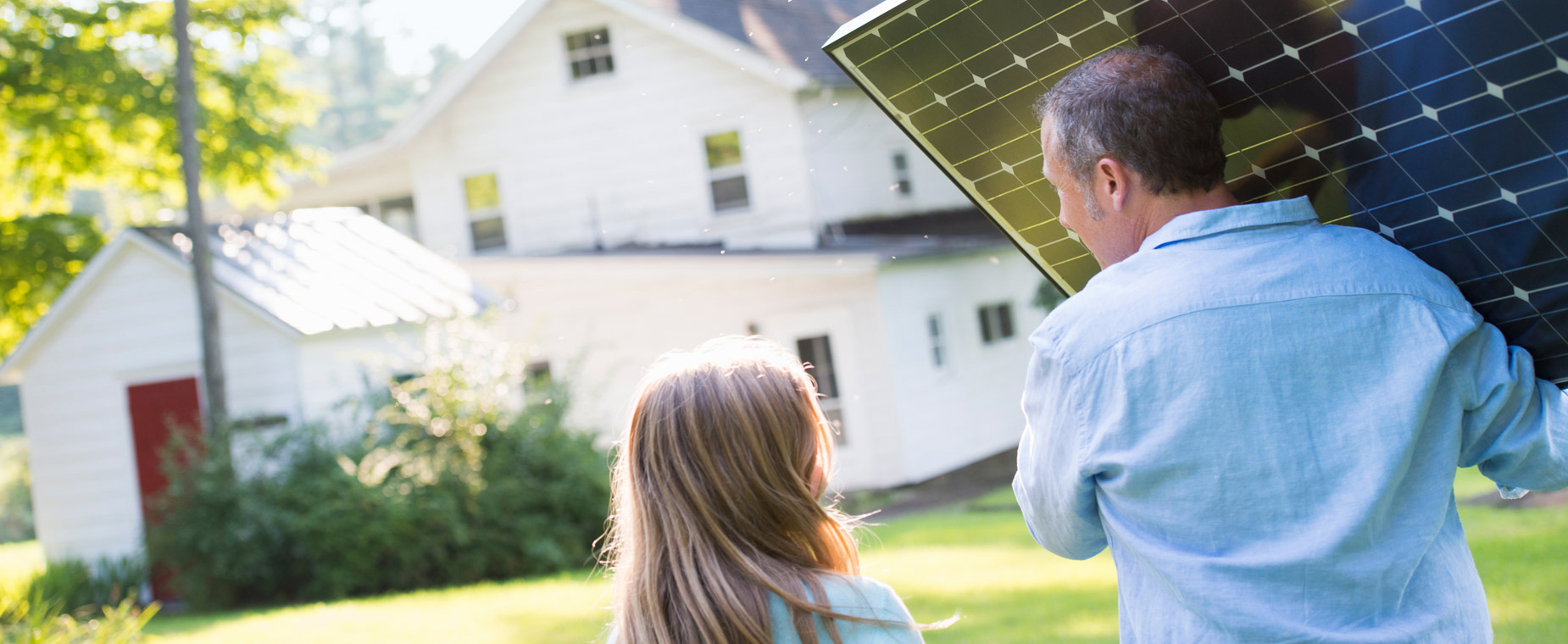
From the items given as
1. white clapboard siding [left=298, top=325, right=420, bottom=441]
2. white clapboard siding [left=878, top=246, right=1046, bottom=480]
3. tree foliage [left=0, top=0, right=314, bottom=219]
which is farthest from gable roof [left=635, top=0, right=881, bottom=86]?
white clapboard siding [left=298, top=325, right=420, bottom=441]

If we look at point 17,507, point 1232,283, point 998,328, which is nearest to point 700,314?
point 998,328

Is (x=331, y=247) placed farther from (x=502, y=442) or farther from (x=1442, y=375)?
(x=1442, y=375)

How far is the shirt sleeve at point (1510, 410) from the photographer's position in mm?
1602

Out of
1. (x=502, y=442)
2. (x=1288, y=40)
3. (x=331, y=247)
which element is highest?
(x=331, y=247)

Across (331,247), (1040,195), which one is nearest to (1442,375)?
(1040,195)

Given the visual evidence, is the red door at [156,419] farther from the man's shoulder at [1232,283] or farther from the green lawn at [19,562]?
the man's shoulder at [1232,283]

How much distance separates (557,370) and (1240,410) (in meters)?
15.4

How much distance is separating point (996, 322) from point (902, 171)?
8.94 ft

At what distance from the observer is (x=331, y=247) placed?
12883 millimetres

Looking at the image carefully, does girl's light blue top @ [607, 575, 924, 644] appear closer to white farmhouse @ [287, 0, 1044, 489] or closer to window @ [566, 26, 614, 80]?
white farmhouse @ [287, 0, 1044, 489]

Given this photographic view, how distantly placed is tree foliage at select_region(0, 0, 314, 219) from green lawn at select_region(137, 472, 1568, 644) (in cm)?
556

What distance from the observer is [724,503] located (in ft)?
5.93

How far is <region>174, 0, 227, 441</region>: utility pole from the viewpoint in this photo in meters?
11.0

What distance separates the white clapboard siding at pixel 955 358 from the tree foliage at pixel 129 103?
25.5 ft
